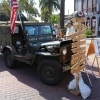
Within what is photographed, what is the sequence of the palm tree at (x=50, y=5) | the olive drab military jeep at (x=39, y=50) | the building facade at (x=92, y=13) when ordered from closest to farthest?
the olive drab military jeep at (x=39, y=50) < the building facade at (x=92, y=13) < the palm tree at (x=50, y=5)

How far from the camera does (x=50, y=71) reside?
476 cm

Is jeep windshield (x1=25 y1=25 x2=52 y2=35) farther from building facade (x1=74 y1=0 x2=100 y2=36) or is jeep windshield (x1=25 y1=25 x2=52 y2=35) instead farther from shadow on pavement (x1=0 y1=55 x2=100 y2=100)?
building facade (x1=74 y1=0 x2=100 y2=36)

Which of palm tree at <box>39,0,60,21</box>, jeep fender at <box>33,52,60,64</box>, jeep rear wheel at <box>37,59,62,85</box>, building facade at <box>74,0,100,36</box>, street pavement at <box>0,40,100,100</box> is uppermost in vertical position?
palm tree at <box>39,0,60,21</box>

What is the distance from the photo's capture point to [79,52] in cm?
418

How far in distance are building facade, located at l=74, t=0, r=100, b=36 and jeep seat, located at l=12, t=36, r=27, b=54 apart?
1892 centimetres

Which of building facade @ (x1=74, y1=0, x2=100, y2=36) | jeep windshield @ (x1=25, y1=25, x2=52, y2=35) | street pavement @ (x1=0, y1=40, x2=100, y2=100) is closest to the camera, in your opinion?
street pavement @ (x1=0, y1=40, x2=100, y2=100)

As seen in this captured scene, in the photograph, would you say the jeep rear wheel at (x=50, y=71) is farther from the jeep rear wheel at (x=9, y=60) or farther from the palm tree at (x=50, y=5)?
the palm tree at (x=50, y=5)

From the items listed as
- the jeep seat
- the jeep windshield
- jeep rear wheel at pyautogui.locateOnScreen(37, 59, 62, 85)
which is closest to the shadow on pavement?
jeep rear wheel at pyautogui.locateOnScreen(37, 59, 62, 85)

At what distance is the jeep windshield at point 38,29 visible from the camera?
18.8ft

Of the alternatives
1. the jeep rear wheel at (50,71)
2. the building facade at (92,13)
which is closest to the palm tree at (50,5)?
the building facade at (92,13)

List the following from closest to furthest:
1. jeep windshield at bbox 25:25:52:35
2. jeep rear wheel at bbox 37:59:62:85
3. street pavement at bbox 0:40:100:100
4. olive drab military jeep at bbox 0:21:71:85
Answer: street pavement at bbox 0:40:100:100
jeep rear wheel at bbox 37:59:62:85
olive drab military jeep at bbox 0:21:71:85
jeep windshield at bbox 25:25:52:35

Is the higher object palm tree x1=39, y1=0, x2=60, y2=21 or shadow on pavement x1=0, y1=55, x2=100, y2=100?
palm tree x1=39, y1=0, x2=60, y2=21

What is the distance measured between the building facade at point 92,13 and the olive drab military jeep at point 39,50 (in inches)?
738

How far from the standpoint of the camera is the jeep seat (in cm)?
591
